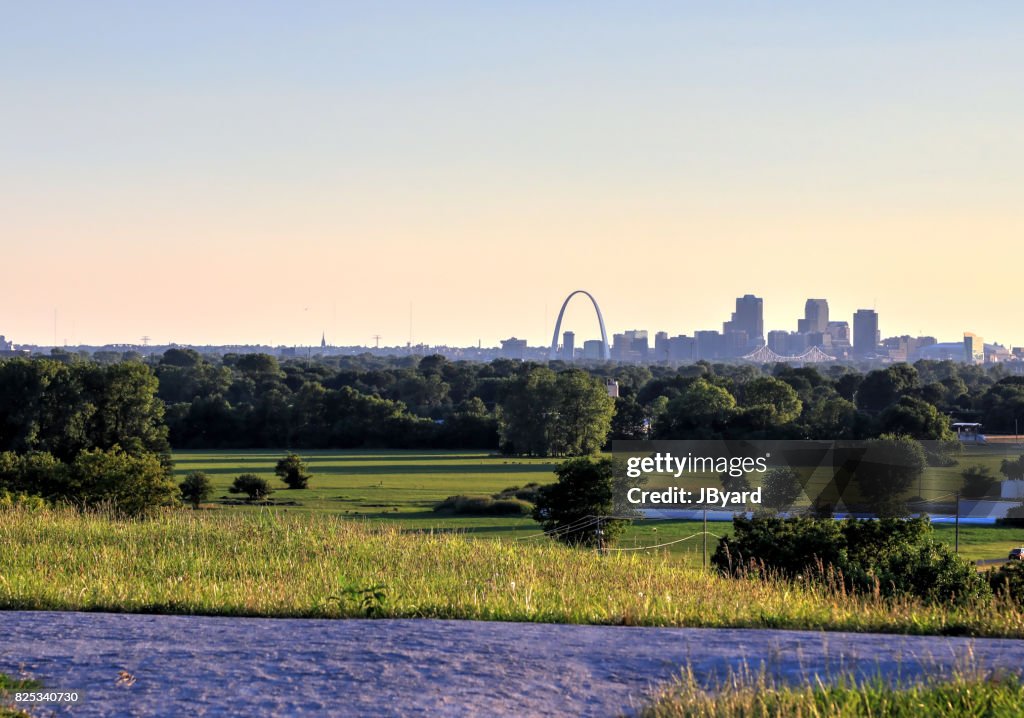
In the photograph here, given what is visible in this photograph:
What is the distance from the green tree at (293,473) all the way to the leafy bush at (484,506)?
11.7 m

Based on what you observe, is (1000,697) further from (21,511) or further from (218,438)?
(218,438)

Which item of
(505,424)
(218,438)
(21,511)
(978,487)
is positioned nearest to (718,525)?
(978,487)

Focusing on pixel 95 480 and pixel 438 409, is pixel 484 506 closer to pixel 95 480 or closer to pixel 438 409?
pixel 95 480

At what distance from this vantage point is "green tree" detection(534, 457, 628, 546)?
3991 cm

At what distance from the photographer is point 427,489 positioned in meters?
68.4

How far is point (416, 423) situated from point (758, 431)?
106 feet

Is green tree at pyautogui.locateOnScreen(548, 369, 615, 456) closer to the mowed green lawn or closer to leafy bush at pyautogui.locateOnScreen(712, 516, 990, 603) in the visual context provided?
the mowed green lawn

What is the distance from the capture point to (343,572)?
14.2 metres

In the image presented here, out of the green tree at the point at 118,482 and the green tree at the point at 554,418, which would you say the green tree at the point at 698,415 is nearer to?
the green tree at the point at 554,418

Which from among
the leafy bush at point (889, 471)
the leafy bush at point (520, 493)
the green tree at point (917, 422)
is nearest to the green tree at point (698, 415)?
the green tree at point (917, 422)

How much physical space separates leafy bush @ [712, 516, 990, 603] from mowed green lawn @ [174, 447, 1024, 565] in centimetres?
201

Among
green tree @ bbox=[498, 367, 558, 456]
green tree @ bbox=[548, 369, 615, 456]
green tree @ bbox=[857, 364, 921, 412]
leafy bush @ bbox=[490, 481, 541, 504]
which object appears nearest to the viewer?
leafy bush @ bbox=[490, 481, 541, 504]

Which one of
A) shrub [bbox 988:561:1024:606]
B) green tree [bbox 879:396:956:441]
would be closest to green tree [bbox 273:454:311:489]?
green tree [bbox 879:396:956:441]

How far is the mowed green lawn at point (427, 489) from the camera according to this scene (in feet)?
148
